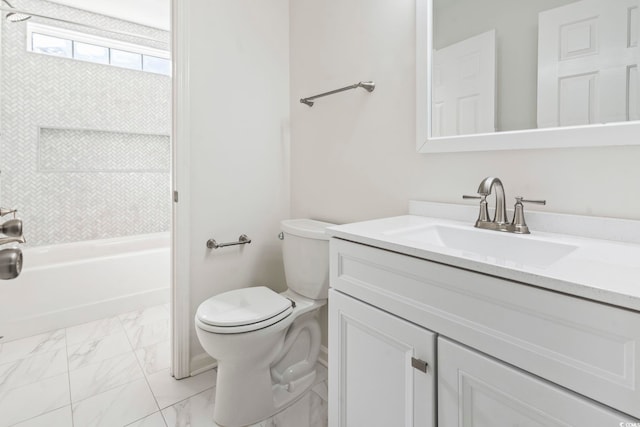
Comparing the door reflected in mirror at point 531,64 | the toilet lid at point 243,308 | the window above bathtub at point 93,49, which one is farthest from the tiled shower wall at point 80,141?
the door reflected in mirror at point 531,64

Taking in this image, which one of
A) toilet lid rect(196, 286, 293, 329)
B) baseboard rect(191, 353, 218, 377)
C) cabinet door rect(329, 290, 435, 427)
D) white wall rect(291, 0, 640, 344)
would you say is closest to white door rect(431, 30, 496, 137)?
white wall rect(291, 0, 640, 344)

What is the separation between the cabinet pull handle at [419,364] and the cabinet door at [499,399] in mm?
34

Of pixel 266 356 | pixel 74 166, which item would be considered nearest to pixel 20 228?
pixel 266 356

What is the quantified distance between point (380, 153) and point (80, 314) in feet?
7.62

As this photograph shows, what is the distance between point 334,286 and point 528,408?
0.58m

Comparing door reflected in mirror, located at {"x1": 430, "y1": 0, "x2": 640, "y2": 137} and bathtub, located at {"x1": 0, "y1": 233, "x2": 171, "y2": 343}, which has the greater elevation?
door reflected in mirror, located at {"x1": 430, "y1": 0, "x2": 640, "y2": 137}

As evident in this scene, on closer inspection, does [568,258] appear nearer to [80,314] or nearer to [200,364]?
[200,364]

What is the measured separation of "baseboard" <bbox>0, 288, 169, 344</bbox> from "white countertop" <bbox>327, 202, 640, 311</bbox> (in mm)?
2117

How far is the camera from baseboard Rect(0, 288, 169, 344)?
2.02m

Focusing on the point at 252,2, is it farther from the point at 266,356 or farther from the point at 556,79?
the point at 266,356

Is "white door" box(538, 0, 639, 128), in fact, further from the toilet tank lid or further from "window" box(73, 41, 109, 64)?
"window" box(73, 41, 109, 64)

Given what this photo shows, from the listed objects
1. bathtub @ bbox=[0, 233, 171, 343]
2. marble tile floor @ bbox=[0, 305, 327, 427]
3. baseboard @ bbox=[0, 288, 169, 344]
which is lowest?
marble tile floor @ bbox=[0, 305, 327, 427]

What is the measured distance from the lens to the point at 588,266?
64 centimetres

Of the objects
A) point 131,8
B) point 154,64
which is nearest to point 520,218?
point 131,8
